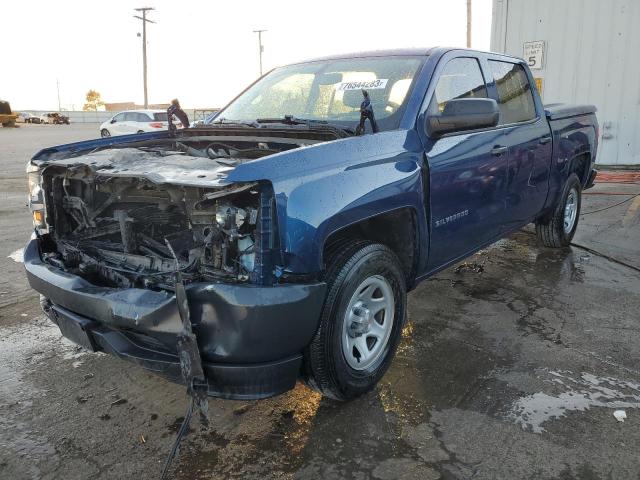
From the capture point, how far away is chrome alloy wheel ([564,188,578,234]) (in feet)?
19.1

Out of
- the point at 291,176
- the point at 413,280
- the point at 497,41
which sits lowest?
the point at 413,280

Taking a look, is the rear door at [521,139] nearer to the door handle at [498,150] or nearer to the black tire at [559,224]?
the door handle at [498,150]

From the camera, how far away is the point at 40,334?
3.81m

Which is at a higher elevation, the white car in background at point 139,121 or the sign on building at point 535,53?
the sign on building at point 535,53

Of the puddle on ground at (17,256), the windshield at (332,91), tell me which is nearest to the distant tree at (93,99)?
the puddle on ground at (17,256)

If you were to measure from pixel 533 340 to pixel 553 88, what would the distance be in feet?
29.7

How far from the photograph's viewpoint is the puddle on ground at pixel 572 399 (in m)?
2.75

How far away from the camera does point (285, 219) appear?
229 cm

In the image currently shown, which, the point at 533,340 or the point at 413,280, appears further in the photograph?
the point at 533,340

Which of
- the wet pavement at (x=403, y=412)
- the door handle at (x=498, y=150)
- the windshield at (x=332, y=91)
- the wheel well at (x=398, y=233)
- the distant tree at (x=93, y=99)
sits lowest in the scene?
the wet pavement at (x=403, y=412)

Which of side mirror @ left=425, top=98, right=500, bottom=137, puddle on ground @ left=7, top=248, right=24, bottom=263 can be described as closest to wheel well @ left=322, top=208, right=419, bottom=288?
side mirror @ left=425, top=98, right=500, bottom=137

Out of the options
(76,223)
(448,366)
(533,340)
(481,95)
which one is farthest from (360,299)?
(481,95)

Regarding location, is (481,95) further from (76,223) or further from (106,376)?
(106,376)

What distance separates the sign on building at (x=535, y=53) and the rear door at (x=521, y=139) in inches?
275
